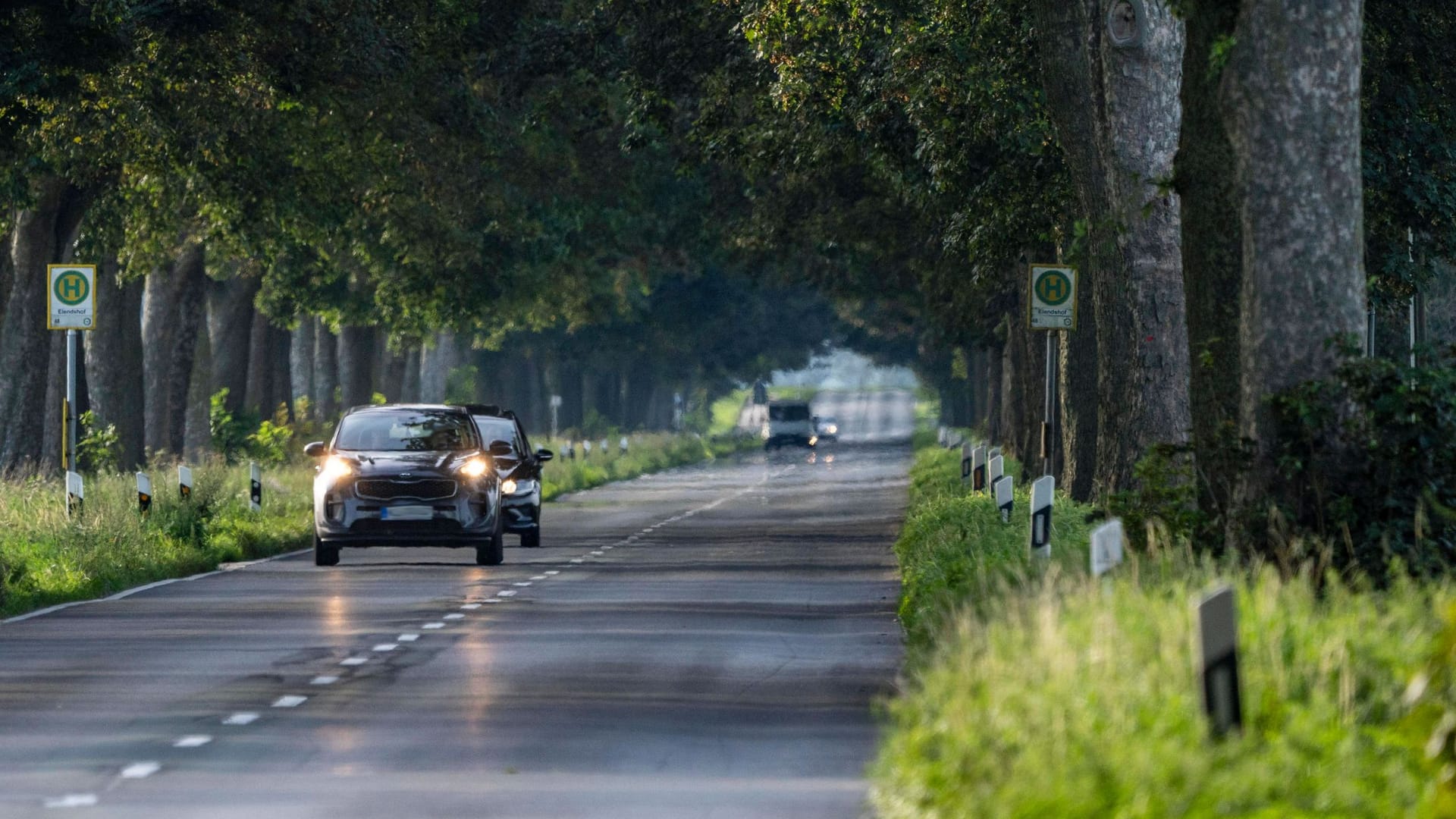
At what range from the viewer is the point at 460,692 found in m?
14.6

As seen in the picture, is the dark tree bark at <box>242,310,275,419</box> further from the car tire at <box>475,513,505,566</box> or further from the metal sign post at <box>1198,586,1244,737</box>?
the metal sign post at <box>1198,586,1244,737</box>

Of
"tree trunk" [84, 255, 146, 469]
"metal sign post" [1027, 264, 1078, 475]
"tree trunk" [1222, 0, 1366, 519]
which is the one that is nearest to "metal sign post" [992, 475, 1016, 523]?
"metal sign post" [1027, 264, 1078, 475]

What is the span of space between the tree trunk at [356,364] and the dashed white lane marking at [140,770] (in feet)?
150

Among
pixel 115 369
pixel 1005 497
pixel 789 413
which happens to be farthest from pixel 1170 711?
pixel 789 413

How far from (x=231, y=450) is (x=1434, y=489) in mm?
36094

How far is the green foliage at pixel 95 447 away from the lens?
1368 inches

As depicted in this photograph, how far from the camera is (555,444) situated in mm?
67188

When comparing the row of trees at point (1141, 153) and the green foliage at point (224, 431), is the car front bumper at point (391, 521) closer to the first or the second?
the row of trees at point (1141, 153)

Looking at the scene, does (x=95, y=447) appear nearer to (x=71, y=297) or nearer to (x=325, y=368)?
(x=71, y=297)

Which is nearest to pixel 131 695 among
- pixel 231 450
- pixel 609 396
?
pixel 231 450

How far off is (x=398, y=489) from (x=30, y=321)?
34.2 feet

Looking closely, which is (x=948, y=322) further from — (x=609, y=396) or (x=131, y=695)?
(x=609, y=396)

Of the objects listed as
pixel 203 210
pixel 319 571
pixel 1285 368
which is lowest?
pixel 319 571

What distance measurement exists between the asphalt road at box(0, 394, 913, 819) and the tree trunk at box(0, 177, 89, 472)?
28.5 feet
